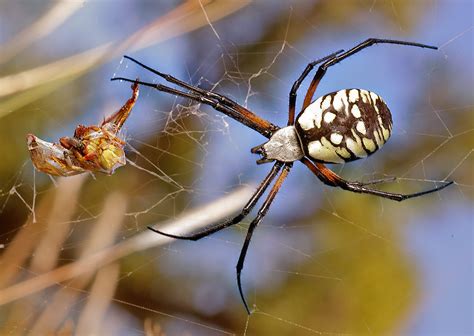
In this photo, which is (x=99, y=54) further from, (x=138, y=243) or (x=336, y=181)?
(x=336, y=181)

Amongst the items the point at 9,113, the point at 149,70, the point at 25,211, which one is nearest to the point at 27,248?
the point at 25,211

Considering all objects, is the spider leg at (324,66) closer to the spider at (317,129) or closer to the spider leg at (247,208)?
the spider at (317,129)

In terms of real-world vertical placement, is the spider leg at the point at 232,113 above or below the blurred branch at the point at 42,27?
below

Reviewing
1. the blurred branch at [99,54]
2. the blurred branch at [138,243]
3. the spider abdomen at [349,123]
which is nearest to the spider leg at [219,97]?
the spider abdomen at [349,123]

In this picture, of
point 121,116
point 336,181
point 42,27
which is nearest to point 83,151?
point 121,116

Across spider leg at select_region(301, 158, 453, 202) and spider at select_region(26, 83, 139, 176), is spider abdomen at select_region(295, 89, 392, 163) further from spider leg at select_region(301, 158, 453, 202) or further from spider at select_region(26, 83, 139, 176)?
spider at select_region(26, 83, 139, 176)

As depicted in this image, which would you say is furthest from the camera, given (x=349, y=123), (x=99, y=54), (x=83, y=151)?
(x=99, y=54)
